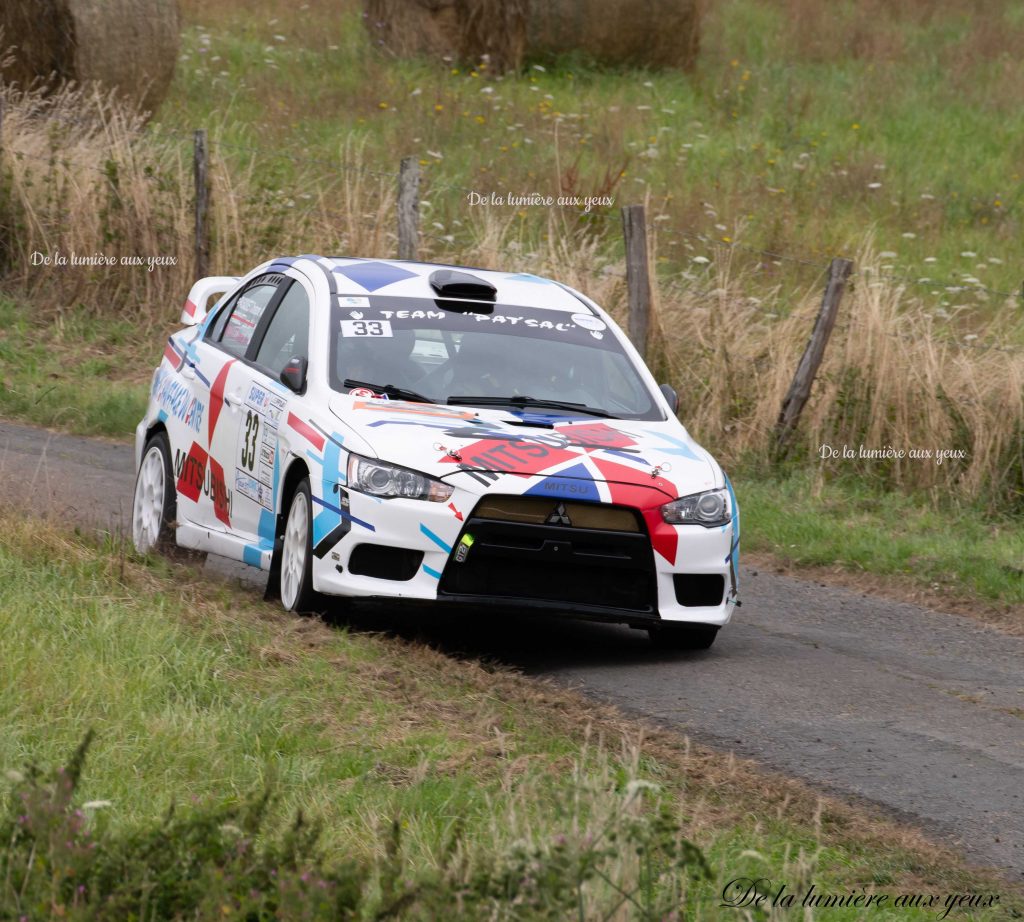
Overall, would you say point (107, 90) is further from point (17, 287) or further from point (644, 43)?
point (644, 43)

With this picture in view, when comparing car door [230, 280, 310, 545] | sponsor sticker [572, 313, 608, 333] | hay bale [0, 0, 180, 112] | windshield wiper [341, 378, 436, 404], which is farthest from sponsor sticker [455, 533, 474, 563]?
hay bale [0, 0, 180, 112]

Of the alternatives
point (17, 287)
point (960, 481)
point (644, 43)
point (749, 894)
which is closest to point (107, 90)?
point (17, 287)

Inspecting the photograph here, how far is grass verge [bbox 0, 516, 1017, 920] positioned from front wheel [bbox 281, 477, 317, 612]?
0.68ft

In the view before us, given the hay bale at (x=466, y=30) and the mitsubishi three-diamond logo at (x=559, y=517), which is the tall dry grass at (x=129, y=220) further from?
the hay bale at (x=466, y=30)

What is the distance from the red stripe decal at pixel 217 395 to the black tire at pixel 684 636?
95.7 inches

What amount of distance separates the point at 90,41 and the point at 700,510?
14510 millimetres

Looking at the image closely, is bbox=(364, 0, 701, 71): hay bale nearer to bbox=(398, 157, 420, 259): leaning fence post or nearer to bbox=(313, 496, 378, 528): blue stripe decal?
bbox=(398, 157, 420, 259): leaning fence post

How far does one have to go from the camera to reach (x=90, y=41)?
2028 centimetres

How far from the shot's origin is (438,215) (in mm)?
18797

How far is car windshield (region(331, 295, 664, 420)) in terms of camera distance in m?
8.38

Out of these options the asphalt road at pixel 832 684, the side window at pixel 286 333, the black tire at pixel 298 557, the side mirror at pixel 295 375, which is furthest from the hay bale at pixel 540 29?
the black tire at pixel 298 557

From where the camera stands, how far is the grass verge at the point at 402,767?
4.03m

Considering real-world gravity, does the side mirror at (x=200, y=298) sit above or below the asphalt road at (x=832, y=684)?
above

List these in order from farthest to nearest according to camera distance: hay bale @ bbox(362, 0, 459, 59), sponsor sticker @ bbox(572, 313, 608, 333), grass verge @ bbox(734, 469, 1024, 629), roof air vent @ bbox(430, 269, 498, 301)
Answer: hay bale @ bbox(362, 0, 459, 59) → grass verge @ bbox(734, 469, 1024, 629) → sponsor sticker @ bbox(572, 313, 608, 333) → roof air vent @ bbox(430, 269, 498, 301)
